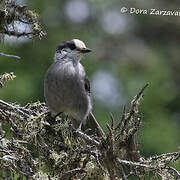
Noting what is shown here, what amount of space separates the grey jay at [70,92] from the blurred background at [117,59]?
20.4 inches

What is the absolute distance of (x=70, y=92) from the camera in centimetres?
497

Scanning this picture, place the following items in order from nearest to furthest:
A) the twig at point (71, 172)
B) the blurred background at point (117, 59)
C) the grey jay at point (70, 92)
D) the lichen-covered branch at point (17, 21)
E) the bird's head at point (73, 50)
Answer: the twig at point (71, 172)
the lichen-covered branch at point (17, 21)
the grey jay at point (70, 92)
the bird's head at point (73, 50)
the blurred background at point (117, 59)

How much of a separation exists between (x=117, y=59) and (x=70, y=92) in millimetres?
8492

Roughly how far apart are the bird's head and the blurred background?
11.7 inches

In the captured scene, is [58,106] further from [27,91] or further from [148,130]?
[148,130]

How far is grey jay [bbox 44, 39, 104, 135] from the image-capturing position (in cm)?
495

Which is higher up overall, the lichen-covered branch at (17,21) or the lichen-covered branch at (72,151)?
the lichen-covered branch at (17,21)

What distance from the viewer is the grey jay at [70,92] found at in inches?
195

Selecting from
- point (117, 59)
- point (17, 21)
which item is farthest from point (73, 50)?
point (117, 59)

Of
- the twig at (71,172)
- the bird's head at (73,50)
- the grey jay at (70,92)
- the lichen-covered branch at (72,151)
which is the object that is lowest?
the twig at (71,172)

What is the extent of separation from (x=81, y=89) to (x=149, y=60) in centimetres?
782

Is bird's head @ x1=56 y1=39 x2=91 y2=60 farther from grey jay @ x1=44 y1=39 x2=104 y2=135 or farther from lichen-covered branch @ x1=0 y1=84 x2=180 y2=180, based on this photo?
lichen-covered branch @ x1=0 y1=84 x2=180 y2=180

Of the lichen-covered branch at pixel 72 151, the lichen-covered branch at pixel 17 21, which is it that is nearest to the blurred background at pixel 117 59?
the lichen-covered branch at pixel 17 21

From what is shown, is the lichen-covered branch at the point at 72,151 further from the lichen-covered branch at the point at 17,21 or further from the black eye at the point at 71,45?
the black eye at the point at 71,45
